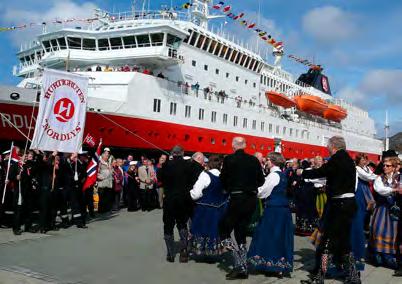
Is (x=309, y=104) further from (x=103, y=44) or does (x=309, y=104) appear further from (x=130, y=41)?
(x=103, y=44)

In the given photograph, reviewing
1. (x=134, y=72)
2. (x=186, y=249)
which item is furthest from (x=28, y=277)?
(x=134, y=72)

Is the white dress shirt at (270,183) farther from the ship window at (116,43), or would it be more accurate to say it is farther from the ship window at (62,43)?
the ship window at (62,43)

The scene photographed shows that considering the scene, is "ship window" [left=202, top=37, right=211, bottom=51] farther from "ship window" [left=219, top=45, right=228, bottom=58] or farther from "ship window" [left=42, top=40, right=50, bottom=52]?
"ship window" [left=42, top=40, right=50, bottom=52]

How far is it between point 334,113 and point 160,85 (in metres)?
22.7

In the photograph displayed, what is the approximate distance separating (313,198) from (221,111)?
14538mm

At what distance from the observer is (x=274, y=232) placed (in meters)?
5.48

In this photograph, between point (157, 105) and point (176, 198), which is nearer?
point (176, 198)

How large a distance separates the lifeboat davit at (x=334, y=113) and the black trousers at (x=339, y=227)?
32.3 metres

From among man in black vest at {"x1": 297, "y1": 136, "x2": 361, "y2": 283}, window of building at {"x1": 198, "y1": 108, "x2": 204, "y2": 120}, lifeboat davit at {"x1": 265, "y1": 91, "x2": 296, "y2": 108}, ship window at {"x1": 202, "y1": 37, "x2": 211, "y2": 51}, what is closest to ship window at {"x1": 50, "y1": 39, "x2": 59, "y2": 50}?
ship window at {"x1": 202, "y1": 37, "x2": 211, "y2": 51}

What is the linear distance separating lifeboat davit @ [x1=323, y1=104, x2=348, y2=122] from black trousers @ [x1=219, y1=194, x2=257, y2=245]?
32.4 m

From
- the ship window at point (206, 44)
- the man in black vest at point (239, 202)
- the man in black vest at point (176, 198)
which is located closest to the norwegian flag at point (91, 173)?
the man in black vest at point (176, 198)

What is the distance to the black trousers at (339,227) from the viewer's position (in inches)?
196

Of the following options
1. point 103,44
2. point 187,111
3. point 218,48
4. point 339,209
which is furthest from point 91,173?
point 218,48

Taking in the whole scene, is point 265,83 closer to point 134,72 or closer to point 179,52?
point 179,52
